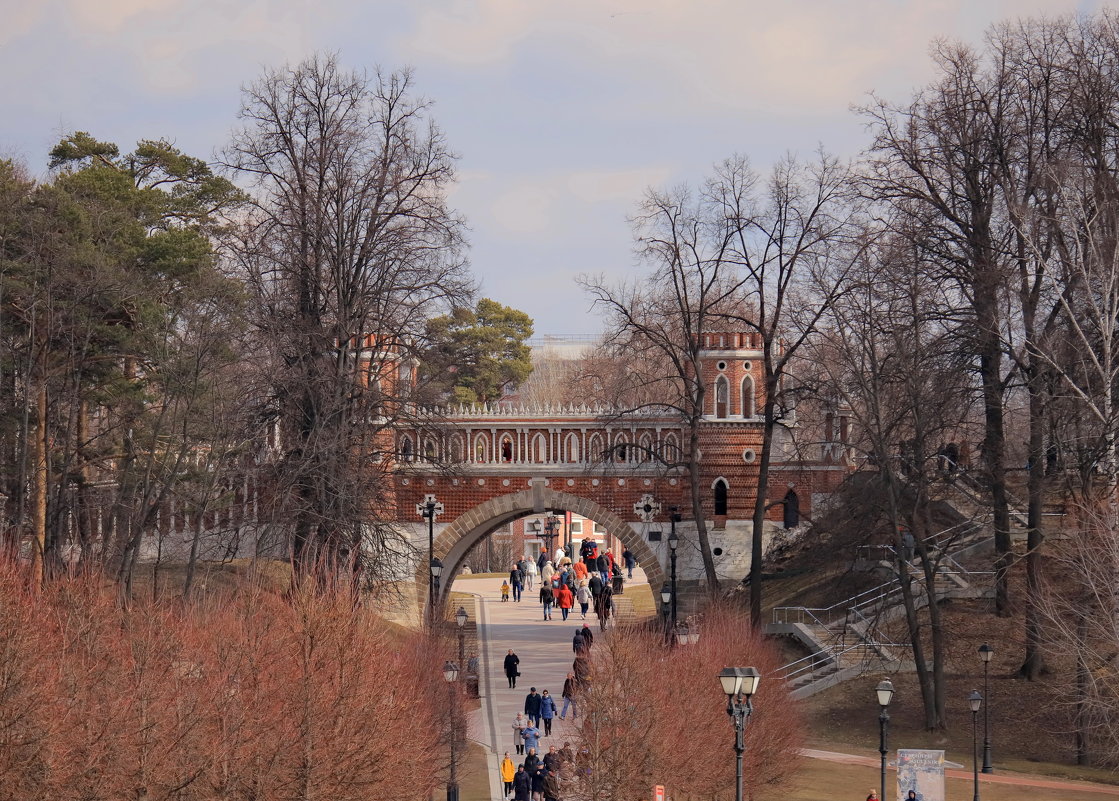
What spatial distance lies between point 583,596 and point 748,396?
950 centimetres

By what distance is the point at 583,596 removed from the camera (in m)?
51.1

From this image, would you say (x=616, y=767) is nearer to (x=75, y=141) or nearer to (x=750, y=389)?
(x=750, y=389)

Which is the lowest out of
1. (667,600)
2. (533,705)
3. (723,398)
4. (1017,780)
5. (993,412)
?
(1017,780)

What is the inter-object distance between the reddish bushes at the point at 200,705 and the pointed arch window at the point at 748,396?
75.0ft

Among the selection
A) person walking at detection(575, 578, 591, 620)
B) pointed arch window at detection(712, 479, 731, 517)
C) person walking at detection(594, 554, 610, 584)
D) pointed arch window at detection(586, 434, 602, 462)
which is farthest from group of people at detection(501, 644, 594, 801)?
person walking at detection(594, 554, 610, 584)

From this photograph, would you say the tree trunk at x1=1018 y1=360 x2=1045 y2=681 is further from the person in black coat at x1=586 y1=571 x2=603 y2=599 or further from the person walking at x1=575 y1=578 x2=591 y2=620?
the person in black coat at x1=586 y1=571 x2=603 y2=599

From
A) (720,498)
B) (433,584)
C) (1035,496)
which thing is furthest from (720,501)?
(1035,496)

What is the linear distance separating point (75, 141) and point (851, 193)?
20.0m

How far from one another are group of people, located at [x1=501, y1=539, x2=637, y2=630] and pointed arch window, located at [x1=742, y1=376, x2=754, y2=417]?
6181 mm

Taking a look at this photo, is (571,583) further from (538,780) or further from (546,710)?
(538,780)

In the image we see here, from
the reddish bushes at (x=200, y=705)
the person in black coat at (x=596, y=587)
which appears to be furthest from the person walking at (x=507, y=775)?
the person in black coat at (x=596, y=587)

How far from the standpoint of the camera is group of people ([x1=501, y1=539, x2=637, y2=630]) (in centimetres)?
4938

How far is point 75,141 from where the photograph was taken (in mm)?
42562

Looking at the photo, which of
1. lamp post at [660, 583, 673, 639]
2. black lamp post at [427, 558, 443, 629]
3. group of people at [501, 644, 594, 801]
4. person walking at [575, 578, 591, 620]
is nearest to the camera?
group of people at [501, 644, 594, 801]
